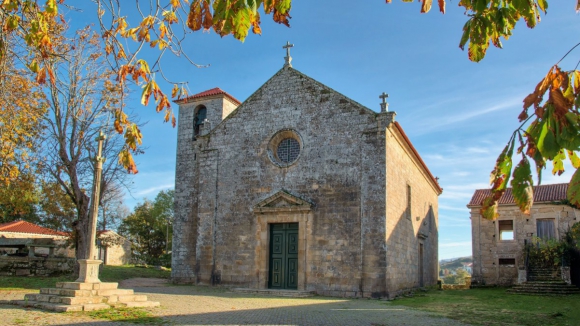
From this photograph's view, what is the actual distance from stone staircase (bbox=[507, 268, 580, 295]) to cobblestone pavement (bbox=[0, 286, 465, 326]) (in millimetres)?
10607

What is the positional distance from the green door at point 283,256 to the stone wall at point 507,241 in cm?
1482

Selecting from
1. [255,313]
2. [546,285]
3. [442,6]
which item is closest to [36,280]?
[255,313]

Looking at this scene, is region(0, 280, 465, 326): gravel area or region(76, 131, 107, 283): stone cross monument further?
region(76, 131, 107, 283): stone cross monument

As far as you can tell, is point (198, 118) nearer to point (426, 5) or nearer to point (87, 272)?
point (87, 272)

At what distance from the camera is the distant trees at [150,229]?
155 ft

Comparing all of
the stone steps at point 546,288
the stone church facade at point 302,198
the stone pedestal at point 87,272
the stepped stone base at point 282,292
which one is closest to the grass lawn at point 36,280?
the stone church facade at point 302,198

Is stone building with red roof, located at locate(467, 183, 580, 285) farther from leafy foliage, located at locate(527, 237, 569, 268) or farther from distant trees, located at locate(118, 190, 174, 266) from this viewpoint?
distant trees, located at locate(118, 190, 174, 266)

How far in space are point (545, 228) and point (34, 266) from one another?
27.4m

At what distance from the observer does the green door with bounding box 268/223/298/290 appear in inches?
730

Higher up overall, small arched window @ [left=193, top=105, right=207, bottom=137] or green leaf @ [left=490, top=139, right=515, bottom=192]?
small arched window @ [left=193, top=105, right=207, bottom=137]

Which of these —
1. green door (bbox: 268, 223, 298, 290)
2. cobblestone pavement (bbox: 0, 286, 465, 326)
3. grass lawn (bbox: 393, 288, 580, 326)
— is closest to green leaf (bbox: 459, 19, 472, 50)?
cobblestone pavement (bbox: 0, 286, 465, 326)

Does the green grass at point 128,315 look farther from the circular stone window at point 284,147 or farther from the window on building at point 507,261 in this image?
the window on building at point 507,261

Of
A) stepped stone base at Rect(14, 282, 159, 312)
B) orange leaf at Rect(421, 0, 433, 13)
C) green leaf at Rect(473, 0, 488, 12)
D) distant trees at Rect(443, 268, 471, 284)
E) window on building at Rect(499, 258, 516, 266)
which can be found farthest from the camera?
distant trees at Rect(443, 268, 471, 284)

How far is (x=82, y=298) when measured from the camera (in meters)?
11.1
